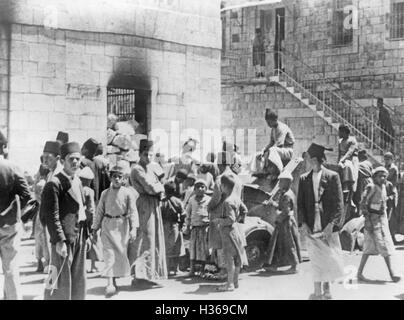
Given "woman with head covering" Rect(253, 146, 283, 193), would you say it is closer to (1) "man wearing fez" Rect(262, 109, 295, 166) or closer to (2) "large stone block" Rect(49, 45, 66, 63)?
(1) "man wearing fez" Rect(262, 109, 295, 166)

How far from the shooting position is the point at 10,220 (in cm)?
714

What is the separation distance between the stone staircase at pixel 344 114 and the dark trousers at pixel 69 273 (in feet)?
35.2

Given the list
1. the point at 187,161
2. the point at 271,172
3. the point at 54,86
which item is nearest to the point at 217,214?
the point at 271,172

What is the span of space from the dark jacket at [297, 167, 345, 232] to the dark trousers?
261 centimetres

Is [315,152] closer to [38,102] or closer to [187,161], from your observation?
[187,161]

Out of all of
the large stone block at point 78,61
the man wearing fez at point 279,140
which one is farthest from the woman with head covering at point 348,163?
the large stone block at point 78,61

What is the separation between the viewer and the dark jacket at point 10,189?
7.05 m

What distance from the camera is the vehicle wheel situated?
9.44 meters

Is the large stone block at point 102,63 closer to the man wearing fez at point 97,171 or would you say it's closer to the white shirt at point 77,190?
the man wearing fez at point 97,171

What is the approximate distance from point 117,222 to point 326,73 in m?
14.3
